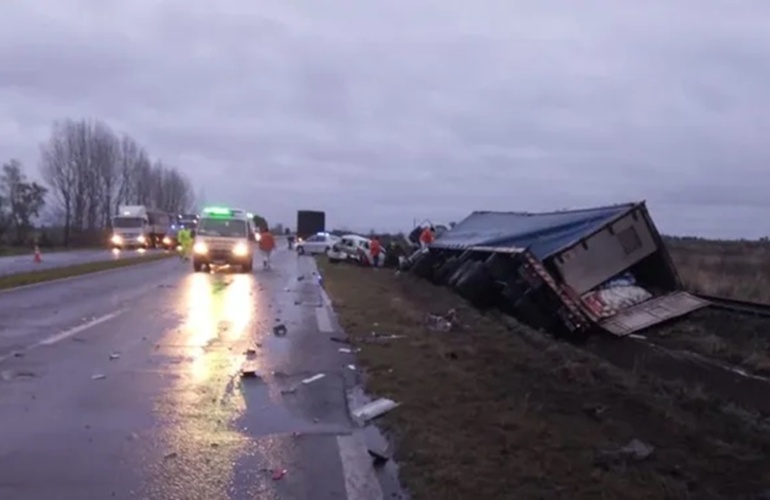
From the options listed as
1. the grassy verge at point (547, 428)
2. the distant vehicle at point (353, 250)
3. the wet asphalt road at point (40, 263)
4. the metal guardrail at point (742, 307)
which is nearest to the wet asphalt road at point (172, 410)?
the grassy verge at point (547, 428)

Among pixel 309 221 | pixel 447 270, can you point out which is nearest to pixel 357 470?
pixel 447 270

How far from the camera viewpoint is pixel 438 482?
627 centimetres

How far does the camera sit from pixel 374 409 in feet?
28.9

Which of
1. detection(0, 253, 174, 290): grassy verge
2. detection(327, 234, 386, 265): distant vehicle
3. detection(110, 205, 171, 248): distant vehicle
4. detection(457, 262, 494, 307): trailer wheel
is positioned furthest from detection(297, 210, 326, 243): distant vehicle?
detection(457, 262, 494, 307): trailer wheel

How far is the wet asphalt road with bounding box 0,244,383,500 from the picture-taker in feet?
20.2

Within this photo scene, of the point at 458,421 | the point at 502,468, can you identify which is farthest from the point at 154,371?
the point at 502,468

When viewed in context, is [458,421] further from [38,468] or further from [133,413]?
[38,468]

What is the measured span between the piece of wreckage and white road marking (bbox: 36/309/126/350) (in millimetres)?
7763

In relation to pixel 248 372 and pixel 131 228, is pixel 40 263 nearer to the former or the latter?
pixel 131 228

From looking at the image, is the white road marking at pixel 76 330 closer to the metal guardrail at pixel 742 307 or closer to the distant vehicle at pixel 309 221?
the metal guardrail at pixel 742 307

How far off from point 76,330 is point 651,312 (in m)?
10.7

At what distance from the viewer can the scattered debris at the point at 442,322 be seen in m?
16.9

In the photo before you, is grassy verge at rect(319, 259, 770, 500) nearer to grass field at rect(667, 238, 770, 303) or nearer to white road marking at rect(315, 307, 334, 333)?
white road marking at rect(315, 307, 334, 333)

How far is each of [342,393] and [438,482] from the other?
3.57 metres
